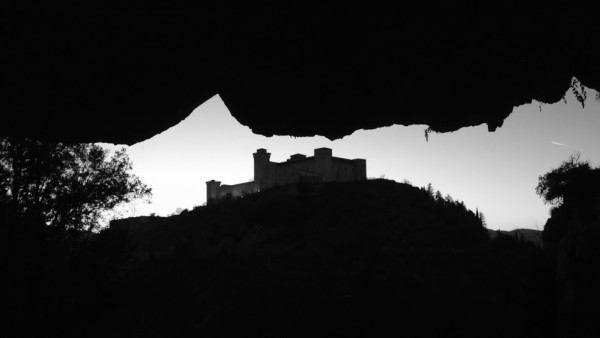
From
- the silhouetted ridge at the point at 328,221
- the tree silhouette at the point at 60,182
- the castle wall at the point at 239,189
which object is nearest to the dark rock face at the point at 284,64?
the tree silhouette at the point at 60,182

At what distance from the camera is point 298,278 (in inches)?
1356

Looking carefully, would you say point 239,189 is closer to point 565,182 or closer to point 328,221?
point 328,221

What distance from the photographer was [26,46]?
5.36 m

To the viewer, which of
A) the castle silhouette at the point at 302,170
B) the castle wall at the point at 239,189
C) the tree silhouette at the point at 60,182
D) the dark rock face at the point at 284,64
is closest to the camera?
the dark rock face at the point at 284,64

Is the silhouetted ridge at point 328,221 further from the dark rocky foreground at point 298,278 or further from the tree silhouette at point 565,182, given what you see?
the tree silhouette at point 565,182

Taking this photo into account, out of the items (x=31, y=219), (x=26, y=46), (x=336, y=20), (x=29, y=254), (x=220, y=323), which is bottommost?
(x=220, y=323)

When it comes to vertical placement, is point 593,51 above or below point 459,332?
above

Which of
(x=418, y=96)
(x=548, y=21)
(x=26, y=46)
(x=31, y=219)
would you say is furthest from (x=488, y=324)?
(x=26, y=46)

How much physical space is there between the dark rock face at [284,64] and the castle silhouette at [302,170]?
60.6m

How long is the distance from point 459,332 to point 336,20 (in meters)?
25.9

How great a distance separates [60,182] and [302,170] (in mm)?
55212

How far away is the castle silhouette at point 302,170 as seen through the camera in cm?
7106

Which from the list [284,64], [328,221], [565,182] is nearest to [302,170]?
[328,221]

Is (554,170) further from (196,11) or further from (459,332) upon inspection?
(196,11)
